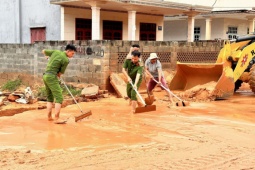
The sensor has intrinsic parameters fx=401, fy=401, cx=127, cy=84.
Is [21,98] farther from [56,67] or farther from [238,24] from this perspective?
[238,24]

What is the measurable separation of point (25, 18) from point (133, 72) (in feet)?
42.2

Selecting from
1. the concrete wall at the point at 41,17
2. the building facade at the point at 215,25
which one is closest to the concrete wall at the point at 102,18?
the concrete wall at the point at 41,17

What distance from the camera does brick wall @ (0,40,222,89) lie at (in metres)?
12.2

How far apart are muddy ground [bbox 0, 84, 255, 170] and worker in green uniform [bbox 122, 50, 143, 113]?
0.41 meters

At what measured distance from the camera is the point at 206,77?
12.4 meters

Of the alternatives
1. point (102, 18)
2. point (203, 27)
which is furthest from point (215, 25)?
point (102, 18)

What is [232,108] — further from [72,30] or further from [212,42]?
[72,30]

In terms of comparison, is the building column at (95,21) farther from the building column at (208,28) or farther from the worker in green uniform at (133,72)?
the building column at (208,28)

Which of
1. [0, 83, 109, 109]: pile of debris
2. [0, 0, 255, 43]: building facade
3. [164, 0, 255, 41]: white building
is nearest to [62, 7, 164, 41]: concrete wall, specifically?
[0, 0, 255, 43]: building facade

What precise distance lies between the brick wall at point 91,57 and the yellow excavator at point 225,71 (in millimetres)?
1608

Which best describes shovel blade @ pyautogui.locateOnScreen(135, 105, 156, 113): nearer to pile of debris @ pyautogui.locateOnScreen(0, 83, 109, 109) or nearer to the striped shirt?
the striped shirt

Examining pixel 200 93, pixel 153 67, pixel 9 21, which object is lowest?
pixel 200 93

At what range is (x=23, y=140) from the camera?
6492 mm

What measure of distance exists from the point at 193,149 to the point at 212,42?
1077 cm
